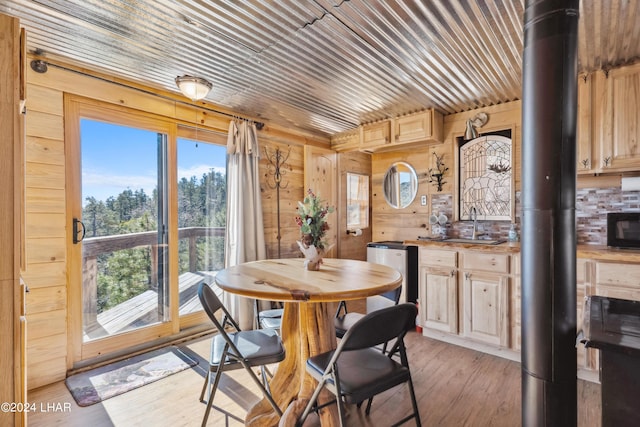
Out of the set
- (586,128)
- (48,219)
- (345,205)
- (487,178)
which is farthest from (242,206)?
(586,128)

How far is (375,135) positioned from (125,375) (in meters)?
3.38

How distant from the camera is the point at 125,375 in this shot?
2350mm

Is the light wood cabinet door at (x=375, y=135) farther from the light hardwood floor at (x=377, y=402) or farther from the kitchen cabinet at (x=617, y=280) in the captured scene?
the light hardwood floor at (x=377, y=402)

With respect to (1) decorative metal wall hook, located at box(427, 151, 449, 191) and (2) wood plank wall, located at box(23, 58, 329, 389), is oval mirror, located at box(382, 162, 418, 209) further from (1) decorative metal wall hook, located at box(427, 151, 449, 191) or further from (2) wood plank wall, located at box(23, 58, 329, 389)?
(2) wood plank wall, located at box(23, 58, 329, 389)

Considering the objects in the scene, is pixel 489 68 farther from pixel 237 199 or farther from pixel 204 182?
pixel 204 182

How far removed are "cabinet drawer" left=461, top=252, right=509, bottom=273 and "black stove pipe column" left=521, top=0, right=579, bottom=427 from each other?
1.53 metres

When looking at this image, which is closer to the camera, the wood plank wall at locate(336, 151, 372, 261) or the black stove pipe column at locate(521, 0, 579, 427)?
the black stove pipe column at locate(521, 0, 579, 427)

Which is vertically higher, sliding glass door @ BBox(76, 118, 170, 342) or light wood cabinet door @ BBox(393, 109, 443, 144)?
light wood cabinet door @ BBox(393, 109, 443, 144)

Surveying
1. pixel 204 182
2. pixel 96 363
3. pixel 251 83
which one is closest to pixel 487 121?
pixel 251 83

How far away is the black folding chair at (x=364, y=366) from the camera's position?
1.33 metres

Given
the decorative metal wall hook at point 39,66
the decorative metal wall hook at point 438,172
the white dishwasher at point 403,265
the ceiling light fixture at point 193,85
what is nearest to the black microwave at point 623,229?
the decorative metal wall hook at point 438,172

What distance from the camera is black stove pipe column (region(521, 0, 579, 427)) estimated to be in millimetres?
1220

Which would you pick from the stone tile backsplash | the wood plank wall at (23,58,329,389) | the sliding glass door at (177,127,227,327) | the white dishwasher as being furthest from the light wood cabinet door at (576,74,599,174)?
the wood plank wall at (23,58,329,389)

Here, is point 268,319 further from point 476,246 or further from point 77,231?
point 476,246
